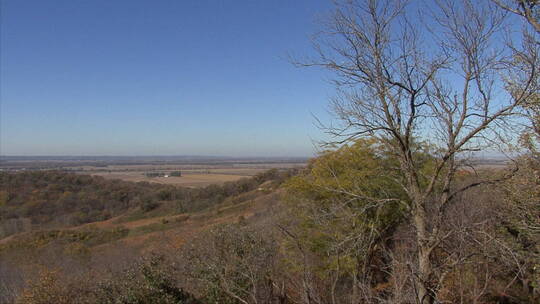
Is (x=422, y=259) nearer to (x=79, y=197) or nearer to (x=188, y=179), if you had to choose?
(x=79, y=197)

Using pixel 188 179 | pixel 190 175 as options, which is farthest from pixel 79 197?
pixel 190 175

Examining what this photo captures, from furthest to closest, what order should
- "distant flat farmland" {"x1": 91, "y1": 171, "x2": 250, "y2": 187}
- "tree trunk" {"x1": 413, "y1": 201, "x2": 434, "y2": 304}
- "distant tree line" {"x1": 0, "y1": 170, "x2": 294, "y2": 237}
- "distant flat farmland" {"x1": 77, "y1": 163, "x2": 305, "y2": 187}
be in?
1. "distant flat farmland" {"x1": 77, "y1": 163, "x2": 305, "y2": 187}
2. "distant flat farmland" {"x1": 91, "y1": 171, "x2": 250, "y2": 187}
3. "distant tree line" {"x1": 0, "y1": 170, "x2": 294, "y2": 237}
4. "tree trunk" {"x1": 413, "y1": 201, "x2": 434, "y2": 304}

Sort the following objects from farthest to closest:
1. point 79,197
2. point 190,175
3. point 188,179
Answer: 1. point 190,175
2. point 188,179
3. point 79,197

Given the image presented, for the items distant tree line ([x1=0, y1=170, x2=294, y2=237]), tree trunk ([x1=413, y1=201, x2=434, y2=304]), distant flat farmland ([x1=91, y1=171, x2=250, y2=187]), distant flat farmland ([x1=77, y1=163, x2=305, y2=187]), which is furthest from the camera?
distant flat farmland ([x1=77, y1=163, x2=305, y2=187])

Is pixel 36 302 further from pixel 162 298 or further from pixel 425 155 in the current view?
pixel 425 155

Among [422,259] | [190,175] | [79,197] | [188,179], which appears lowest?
[79,197]

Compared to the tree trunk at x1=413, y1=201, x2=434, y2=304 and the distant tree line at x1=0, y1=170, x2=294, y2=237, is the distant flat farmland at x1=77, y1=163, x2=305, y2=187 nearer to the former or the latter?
the distant tree line at x1=0, y1=170, x2=294, y2=237

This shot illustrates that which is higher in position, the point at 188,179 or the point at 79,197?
the point at 188,179

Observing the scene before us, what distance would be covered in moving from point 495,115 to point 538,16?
149 centimetres

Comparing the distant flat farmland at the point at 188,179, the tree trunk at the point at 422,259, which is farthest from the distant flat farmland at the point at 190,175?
the tree trunk at the point at 422,259

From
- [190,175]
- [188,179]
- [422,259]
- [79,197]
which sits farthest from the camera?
[190,175]

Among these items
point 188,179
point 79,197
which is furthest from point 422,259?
point 188,179

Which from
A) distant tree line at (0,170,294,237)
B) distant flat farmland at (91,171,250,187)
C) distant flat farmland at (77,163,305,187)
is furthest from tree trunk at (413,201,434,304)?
distant flat farmland at (91,171,250,187)

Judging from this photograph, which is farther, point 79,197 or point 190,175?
point 190,175
